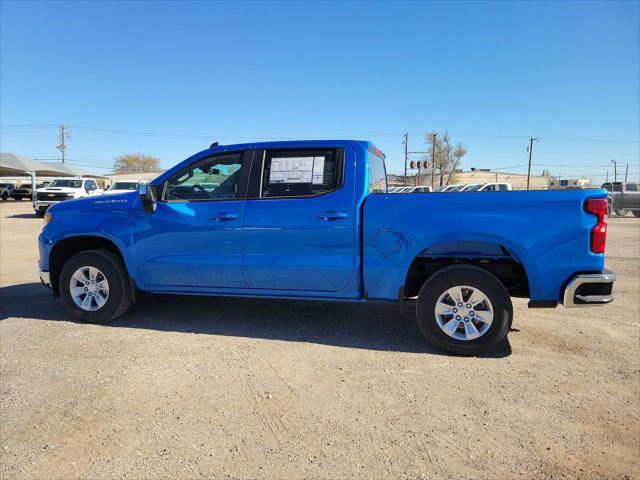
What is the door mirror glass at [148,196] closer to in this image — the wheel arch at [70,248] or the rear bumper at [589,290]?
the wheel arch at [70,248]

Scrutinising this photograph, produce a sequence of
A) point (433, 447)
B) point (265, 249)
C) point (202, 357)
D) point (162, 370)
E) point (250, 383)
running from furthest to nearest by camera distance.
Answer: point (265, 249) → point (202, 357) → point (162, 370) → point (250, 383) → point (433, 447)

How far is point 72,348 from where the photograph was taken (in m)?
4.21

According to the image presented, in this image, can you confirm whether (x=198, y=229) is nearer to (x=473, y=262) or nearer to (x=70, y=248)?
(x=70, y=248)

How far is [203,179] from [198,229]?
578 millimetres

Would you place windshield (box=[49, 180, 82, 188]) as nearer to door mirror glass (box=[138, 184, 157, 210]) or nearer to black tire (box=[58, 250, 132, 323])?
black tire (box=[58, 250, 132, 323])

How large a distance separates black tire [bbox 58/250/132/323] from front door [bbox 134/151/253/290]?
0.26 metres

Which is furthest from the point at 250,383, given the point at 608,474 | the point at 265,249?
the point at 608,474

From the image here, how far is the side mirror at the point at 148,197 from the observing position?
4652 mm

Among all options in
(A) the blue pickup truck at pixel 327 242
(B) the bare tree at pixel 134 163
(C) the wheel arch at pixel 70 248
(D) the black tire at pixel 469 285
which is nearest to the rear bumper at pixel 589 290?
(A) the blue pickup truck at pixel 327 242

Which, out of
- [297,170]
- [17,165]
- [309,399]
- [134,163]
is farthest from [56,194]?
[134,163]

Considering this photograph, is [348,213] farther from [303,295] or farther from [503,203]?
[503,203]

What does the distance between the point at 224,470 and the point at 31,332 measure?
3.40 metres

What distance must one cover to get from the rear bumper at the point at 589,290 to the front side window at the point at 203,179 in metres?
3.41

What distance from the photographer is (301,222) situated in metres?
4.29
